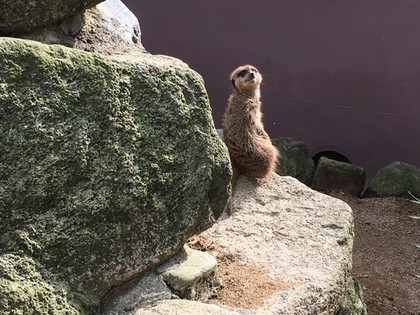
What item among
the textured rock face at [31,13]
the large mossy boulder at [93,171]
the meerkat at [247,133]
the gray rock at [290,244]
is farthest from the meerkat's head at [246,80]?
the textured rock face at [31,13]

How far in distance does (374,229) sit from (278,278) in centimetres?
297

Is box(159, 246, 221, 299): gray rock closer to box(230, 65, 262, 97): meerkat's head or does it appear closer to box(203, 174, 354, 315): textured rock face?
box(203, 174, 354, 315): textured rock face

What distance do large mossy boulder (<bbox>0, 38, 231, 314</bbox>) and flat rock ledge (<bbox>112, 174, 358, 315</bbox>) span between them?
0.82 ft

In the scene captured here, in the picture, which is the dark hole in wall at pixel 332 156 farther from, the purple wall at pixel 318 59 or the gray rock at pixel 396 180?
the gray rock at pixel 396 180

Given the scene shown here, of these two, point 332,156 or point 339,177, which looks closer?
point 339,177

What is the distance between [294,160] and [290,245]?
3113 mm

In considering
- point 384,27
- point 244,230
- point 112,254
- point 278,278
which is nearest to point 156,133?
point 112,254

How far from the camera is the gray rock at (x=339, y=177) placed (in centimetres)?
577

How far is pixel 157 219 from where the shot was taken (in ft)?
6.69

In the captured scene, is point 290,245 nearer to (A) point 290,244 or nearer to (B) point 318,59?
(A) point 290,244

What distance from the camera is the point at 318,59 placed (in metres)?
5.64

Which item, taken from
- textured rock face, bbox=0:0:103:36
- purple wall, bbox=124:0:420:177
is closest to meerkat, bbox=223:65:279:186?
purple wall, bbox=124:0:420:177

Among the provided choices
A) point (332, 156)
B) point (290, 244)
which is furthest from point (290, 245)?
point (332, 156)

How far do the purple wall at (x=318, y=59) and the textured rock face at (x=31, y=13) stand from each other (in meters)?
3.70
